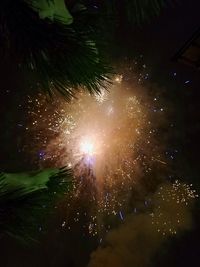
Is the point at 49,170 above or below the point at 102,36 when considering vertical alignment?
below

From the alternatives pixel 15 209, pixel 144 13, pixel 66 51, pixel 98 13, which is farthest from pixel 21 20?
pixel 15 209

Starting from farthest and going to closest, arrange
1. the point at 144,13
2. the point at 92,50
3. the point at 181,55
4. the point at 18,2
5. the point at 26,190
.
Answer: the point at 181,55, the point at 144,13, the point at 92,50, the point at 18,2, the point at 26,190

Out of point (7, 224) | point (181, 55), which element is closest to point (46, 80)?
point (7, 224)

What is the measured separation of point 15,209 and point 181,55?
19.5 ft

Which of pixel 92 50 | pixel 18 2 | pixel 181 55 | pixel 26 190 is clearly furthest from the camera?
pixel 181 55

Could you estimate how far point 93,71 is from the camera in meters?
1.36

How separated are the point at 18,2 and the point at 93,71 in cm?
33

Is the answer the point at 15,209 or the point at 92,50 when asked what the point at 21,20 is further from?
the point at 15,209

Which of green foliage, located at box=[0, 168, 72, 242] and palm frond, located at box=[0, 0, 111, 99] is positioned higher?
palm frond, located at box=[0, 0, 111, 99]

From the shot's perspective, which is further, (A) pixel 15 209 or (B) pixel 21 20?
(B) pixel 21 20

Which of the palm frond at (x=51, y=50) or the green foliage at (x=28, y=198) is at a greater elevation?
the palm frond at (x=51, y=50)

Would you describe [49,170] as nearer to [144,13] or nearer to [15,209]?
[15,209]

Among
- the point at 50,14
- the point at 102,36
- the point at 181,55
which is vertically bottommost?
the point at 50,14

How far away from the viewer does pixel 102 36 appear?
4.46 ft
